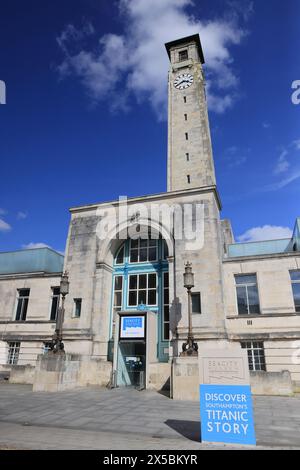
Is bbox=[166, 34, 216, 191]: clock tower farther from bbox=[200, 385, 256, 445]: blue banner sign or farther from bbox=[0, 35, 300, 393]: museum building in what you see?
bbox=[200, 385, 256, 445]: blue banner sign

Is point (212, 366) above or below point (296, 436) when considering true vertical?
above

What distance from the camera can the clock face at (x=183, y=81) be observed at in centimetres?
2988

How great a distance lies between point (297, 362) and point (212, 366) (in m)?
12.0

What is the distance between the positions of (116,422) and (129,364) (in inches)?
381

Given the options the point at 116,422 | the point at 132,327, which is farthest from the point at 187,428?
the point at 132,327

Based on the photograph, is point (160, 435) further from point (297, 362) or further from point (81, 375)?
point (297, 362)

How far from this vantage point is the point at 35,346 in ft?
67.2

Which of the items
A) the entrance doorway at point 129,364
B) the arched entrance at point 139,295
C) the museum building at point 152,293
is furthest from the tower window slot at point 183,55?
Result: the entrance doorway at point 129,364

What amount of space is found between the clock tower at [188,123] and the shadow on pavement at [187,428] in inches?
699

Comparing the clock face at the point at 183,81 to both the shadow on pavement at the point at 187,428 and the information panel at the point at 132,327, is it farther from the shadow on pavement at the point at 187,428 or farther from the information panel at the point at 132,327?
the shadow on pavement at the point at 187,428

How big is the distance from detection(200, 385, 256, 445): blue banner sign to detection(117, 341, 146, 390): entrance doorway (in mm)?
10887

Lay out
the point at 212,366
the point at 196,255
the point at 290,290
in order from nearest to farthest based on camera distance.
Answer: the point at 212,366
the point at 290,290
the point at 196,255

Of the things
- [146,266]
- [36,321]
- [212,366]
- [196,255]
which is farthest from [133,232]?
[212,366]
